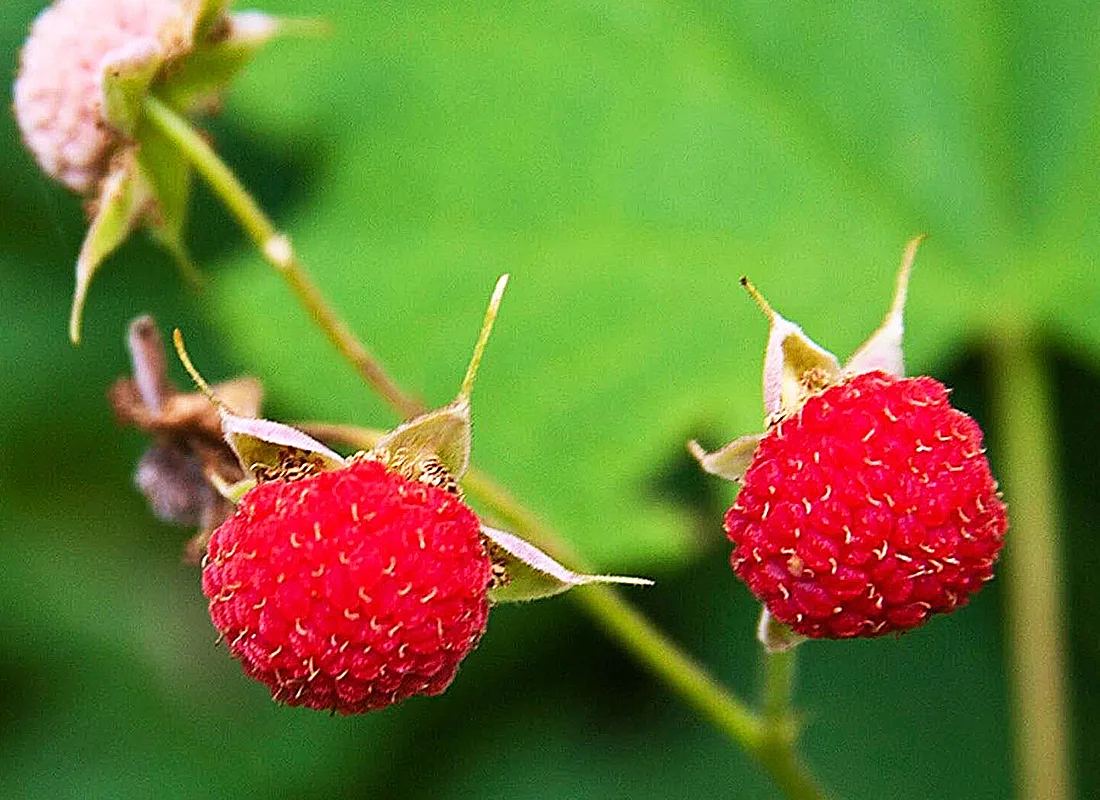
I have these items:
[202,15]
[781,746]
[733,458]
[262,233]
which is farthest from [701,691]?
[202,15]

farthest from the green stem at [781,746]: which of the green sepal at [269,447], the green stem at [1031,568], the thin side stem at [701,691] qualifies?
the green sepal at [269,447]

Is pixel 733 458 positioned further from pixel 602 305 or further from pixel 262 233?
pixel 602 305

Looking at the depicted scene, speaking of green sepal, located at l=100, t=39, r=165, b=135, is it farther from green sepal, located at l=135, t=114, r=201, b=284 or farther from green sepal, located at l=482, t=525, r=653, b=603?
green sepal, located at l=482, t=525, r=653, b=603

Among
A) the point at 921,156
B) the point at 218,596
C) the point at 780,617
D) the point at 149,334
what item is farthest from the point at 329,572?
the point at 921,156

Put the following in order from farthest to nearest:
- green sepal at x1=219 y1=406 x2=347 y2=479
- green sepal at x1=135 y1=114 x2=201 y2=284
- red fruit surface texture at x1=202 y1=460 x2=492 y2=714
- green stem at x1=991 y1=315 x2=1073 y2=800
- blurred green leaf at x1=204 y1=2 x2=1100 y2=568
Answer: blurred green leaf at x1=204 y1=2 x2=1100 y2=568 < green stem at x1=991 y1=315 x2=1073 y2=800 < green sepal at x1=135 y1=114 x2=201 y2=284 < green sepal at x1=219 y1=406 x2=347 y2=479 < red fruit surface texture at x1=202 y1=460 x2=492 y2=714

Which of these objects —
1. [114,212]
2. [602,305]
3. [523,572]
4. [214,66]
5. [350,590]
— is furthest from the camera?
[602,305]

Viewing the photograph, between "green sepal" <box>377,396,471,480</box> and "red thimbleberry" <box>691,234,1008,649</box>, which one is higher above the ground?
"green sepal" <box>377,396,471,480</box>

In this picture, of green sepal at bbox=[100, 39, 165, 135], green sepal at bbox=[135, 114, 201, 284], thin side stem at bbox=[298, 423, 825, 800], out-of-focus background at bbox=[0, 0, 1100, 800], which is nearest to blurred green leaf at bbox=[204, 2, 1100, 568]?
out-of-focus background at bbox=[0, 0, 1100, 800]
